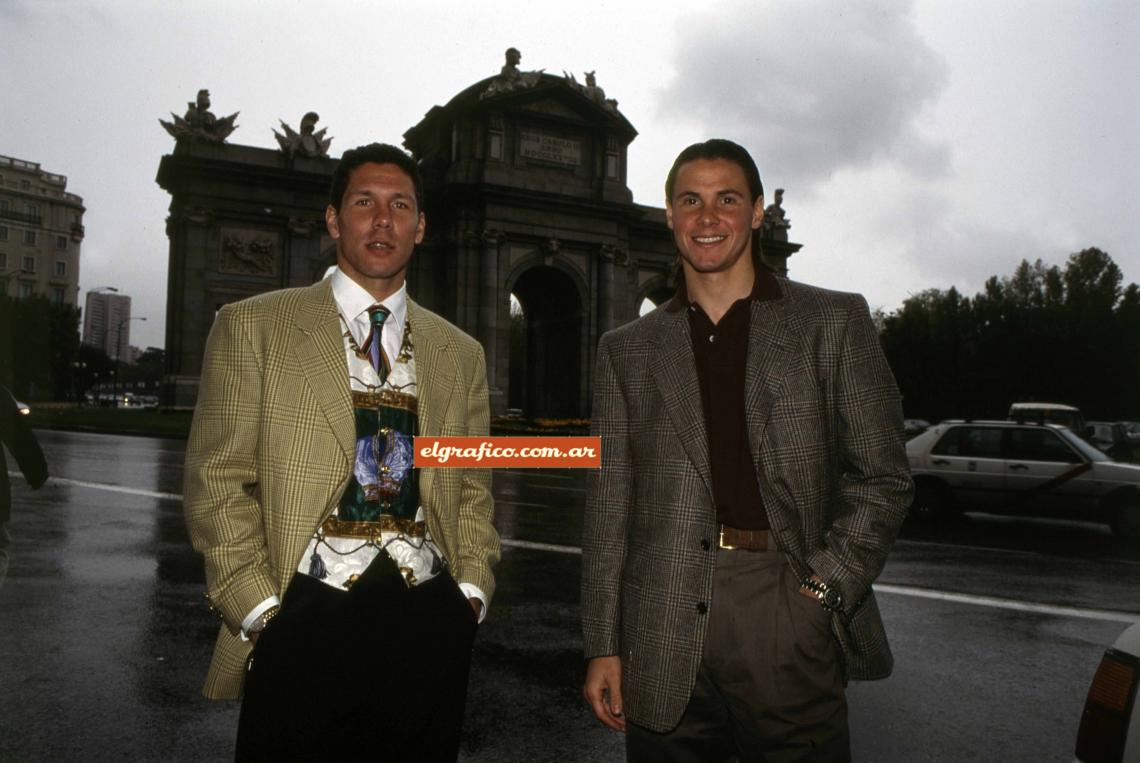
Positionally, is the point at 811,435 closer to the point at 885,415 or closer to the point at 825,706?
the point at 885,415

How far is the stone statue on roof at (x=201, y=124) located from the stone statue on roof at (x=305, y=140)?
1984 millimetres

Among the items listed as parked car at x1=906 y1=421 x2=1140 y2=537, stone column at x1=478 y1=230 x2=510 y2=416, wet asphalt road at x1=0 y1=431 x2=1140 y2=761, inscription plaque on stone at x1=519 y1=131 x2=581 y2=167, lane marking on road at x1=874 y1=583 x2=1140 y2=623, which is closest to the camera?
wet asphalt road at x1=0 y1=431 x2=1140 y2=761

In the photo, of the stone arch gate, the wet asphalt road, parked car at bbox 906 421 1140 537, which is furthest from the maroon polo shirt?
the stone arch gate

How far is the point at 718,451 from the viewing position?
2.68 meters

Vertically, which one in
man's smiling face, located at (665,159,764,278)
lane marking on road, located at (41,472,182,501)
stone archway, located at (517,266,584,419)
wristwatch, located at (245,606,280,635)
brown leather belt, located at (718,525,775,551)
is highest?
stone archway, located at (517,266,584,419)

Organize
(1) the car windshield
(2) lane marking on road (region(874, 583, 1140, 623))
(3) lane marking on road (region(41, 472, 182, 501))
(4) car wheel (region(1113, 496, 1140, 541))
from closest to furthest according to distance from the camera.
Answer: (2) lane marking on road (region(874, 583, 1140, 623)) < (4) car wheel (region(1113, 496, 1140, 541)) < (1) the car windshield < (3) lane marking on road (region(41, 472, 182, 501))

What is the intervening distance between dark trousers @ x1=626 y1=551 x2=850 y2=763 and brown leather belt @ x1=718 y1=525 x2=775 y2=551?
19 mm

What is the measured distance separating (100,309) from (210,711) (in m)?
195

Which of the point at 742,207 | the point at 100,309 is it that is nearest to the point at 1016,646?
the point at 742,207

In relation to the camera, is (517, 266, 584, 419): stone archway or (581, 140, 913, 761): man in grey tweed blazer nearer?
(581, 140, 913, 761): man in grey tweed blazer

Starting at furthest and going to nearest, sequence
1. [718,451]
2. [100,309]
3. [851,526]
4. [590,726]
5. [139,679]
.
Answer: [100,309] < [139,679] < [590,726] < [718,451] < [851,526]

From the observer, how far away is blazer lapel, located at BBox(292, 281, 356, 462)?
102 inches

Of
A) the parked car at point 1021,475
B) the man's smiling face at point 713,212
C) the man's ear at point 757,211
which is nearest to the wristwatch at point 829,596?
the man's smiling face at point 713,212

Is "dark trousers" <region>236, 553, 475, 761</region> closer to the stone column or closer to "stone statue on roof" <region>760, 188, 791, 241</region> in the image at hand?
the stone column
